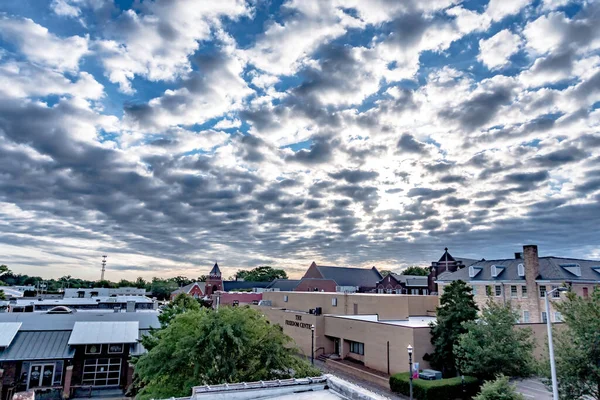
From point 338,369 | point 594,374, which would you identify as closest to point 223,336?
point 594,374

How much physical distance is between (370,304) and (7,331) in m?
35.5

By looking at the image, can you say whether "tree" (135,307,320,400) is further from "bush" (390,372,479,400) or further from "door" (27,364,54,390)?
"door" (27,364,54,390)

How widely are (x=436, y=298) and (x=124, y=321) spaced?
37.9 meters

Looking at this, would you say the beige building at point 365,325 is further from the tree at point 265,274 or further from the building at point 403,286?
the tree at point 265,274

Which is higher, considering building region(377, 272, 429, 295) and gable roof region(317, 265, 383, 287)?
gable roof region(317, 265, 383, 287)

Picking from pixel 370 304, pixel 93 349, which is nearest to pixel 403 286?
pixel 370 304

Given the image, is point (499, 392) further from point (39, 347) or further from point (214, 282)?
point (214, 282)

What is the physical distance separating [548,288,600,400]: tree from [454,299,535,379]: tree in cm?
643

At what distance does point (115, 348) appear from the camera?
34406 millimetres

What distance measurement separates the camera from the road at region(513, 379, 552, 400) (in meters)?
29.3

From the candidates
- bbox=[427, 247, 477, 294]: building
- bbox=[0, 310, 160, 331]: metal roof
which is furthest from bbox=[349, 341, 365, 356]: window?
bbox=[427, 247, 477, 294]: building

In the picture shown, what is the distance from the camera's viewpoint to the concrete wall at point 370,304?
46969 millimetres

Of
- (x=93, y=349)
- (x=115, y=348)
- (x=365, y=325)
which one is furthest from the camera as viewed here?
(x=365, y=325)

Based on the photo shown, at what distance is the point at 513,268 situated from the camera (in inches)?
2151
